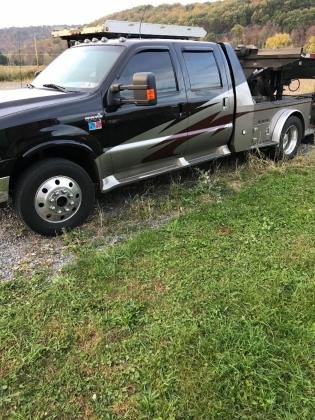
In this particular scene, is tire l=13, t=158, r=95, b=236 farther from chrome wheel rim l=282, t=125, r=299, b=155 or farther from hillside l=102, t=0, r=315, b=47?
hillside l=102, t=0, r=315, b=47

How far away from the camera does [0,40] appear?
63375mm

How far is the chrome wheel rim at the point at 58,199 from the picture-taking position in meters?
4.10

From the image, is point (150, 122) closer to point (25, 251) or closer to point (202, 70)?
point (202, 70)

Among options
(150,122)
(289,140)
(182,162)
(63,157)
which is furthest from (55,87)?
(289,140)

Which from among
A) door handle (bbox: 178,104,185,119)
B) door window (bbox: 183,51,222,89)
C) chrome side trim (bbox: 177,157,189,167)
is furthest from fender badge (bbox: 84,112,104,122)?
door window (bbox: 183,51,222,89)

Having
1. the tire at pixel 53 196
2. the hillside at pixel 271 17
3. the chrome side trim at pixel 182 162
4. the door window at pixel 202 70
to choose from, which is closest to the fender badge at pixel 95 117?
the tire at pixel 53 196

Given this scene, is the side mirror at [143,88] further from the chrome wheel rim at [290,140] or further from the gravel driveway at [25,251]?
the chrome wheel rim at [290,140]

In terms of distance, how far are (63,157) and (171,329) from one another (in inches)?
89.7

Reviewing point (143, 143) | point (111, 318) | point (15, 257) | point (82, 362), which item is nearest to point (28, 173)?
point (15, 257)

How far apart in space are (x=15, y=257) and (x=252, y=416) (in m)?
2.58

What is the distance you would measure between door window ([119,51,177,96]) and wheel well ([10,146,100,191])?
2.70ft

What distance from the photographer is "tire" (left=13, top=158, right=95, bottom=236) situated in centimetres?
400

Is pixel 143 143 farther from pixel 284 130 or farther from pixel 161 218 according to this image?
pixel 284 130

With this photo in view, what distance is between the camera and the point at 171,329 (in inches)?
113
